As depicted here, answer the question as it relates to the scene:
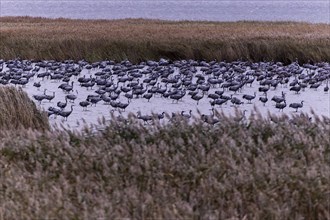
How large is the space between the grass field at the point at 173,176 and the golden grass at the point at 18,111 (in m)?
6.03

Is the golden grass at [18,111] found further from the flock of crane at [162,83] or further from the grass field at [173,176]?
A: the grass field at [173,176]

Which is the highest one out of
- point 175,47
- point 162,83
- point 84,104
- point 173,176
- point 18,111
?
point 173,176

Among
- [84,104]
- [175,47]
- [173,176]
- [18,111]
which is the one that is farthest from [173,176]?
[175,47]

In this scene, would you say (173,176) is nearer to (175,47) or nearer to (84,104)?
(84,104)

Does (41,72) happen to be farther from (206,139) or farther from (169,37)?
(206,139)

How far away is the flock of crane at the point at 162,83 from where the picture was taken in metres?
18.2

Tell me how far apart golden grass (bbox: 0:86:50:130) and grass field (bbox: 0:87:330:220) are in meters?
6.03

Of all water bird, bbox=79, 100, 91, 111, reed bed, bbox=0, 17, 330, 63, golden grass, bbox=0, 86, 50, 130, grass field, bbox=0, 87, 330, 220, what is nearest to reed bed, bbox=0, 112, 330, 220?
grass field, bbox=0, 87, 330, 220

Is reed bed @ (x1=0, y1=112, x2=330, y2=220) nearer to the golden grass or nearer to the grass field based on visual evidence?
the grass field

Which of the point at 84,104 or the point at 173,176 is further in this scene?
the point at 84,104

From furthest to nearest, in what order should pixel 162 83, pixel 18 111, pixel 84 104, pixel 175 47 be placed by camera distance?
pixel 175 47 → pixel 162 83 → pixel 84 104 → pixel 18 111

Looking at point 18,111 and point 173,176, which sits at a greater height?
point 173,176

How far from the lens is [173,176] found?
568 centimetres

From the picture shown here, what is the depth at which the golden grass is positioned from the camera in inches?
508
